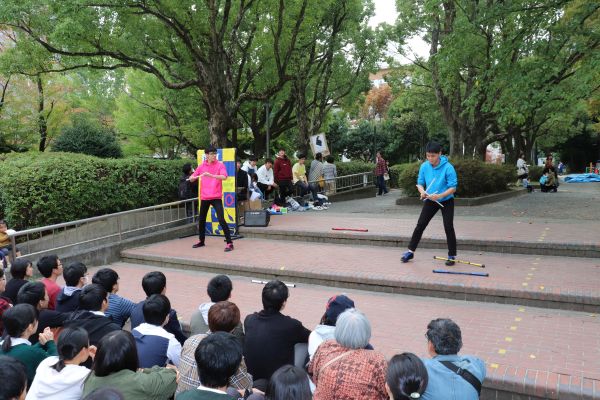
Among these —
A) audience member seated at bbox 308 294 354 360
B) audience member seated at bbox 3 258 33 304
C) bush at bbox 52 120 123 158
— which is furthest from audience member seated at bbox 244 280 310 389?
bush at bbox 52 120 123 158

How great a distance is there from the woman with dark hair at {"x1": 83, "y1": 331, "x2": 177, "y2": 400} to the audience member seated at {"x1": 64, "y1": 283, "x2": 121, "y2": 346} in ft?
2.83

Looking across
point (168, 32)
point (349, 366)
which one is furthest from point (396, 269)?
point (168, 32)

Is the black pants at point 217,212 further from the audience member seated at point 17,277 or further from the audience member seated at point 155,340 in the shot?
the audience member seated at point 155,340

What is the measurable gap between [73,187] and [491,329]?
8.02 meters

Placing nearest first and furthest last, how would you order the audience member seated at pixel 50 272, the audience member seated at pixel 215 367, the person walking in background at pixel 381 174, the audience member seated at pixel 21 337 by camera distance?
the audience member seated at pixel 215 367, the audience member seated at pixel 21 337, the audience member seated at pixel 50 272, the person walking in background at pixel 381 174

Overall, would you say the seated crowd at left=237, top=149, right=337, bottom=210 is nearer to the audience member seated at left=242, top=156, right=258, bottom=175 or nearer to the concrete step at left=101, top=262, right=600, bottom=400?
the audience member seated at left=242, top=156, right=258, bottom=175

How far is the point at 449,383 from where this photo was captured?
2.68 meters

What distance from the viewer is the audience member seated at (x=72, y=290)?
Answer: 4250 mm

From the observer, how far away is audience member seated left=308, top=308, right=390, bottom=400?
104 inches

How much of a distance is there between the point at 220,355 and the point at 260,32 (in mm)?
17311

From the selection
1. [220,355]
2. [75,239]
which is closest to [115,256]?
[75,239]

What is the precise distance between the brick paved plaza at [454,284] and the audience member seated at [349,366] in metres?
1.62

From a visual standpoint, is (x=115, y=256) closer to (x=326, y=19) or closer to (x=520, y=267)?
(x=520, y=267)

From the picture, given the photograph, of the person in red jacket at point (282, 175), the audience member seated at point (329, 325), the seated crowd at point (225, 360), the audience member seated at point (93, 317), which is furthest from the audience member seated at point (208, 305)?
the person in red jacket at point (282, 175)
